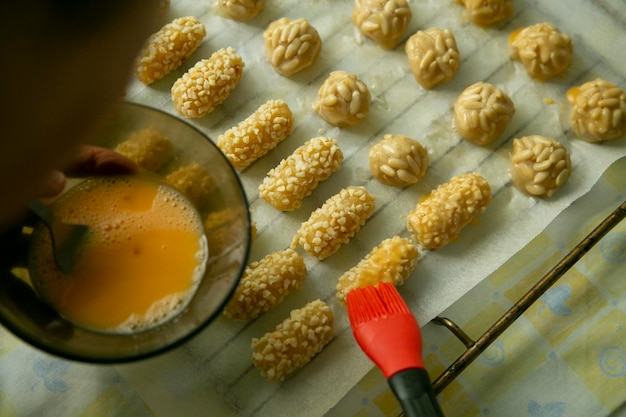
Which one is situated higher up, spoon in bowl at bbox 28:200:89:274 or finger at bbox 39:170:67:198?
finger at bbox 39:170:67:198

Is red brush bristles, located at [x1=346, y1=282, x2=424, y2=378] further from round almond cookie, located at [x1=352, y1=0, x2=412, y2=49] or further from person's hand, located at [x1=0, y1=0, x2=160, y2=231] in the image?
person's hand, located at [x1=0, y1=0, x2=160, y2=231]

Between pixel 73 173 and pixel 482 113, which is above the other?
pixel 73 173

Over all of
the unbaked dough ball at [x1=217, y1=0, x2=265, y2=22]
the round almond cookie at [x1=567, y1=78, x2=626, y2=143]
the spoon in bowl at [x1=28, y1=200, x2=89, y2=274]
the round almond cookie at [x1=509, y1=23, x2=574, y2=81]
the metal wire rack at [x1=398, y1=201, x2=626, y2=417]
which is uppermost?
the unbaked dough ball at [x1=217, y1=0, x2=265, y2=22]

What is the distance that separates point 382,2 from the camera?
133 cm

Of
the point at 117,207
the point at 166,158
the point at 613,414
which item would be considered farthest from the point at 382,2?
the point at 613,414

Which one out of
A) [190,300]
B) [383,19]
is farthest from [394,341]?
[383,19]

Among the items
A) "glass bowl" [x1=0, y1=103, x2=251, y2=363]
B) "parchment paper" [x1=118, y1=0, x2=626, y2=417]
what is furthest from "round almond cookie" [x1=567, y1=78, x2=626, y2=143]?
"glass bowl" [x1=0, y1=103, x2=251, y2=363]

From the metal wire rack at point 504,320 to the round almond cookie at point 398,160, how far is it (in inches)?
11.2

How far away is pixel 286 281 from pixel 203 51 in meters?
0.56

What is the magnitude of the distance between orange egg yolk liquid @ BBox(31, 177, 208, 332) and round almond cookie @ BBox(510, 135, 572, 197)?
2.14 ft

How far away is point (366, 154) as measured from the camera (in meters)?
1.29

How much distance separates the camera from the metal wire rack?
1035 millimetres

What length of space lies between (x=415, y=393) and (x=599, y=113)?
0.71m

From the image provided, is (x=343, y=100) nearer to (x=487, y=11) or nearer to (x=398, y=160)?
(x=398, y=160)
